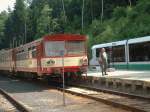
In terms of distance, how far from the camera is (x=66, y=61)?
28.0 meters

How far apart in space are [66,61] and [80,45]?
4.46 feet

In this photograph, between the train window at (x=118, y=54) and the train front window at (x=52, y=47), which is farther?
the train window at (x=118, y=54)

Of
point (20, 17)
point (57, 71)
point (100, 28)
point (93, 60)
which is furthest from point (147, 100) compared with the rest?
point (20, 17)

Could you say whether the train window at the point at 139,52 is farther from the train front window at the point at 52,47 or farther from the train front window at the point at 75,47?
the train front window at the point at 52,47

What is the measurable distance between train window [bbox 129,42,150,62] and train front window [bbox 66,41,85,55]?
722 centimetres

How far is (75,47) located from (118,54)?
12886 millimetres

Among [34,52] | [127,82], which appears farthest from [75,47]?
[127,82]

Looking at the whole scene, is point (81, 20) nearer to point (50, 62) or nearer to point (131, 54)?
point (131, 54)

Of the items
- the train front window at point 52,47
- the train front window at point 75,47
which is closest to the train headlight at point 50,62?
the train front window at point 52,47

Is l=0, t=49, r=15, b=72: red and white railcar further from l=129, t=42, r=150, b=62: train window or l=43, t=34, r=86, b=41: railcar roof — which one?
l=43, t=34, r=86, b=41: railcar roof

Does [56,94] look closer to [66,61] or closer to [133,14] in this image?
[66,61]

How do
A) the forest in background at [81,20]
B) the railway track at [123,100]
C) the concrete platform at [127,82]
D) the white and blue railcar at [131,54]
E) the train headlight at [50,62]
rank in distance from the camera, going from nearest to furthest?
1. the railway track at [123,100]
2. the concrete platform at [127,82]
3. the train headlight at [50,62]
4. the white and blue railcar at [131,54]
5. the forest in background at [81,20]

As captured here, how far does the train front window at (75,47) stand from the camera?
28336 millimetres

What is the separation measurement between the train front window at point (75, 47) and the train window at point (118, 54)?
11535mm
